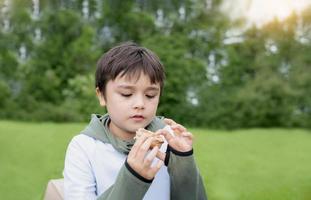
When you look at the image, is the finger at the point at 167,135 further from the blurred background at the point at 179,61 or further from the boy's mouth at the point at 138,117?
the blurred background at the point at 179,61

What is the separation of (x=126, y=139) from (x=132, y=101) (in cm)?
12

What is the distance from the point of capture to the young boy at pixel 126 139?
121cm

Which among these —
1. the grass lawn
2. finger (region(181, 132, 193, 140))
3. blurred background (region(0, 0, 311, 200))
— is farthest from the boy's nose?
blurred background (region(0, 0, 311, 200))

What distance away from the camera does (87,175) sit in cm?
128

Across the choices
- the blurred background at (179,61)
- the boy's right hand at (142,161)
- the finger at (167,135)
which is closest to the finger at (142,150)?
the boy's right hand at (142,161)

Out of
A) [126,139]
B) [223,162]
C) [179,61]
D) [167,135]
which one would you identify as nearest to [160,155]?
→ [167,135]

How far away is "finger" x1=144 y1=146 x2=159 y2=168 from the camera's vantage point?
1039 millimetres

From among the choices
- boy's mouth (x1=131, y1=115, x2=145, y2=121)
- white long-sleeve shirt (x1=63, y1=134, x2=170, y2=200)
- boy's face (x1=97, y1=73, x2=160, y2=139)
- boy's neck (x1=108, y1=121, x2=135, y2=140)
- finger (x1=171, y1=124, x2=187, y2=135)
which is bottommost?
white long-sleeve shirt (x1=63, y1=134, x2=170, y2=200)

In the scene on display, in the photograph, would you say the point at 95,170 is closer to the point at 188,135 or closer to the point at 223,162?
the point at 188,135

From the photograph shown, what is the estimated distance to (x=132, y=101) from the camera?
1.24m

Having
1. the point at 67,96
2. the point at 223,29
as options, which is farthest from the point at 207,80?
the point at 67,96

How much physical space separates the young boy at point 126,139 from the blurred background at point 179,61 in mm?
8248

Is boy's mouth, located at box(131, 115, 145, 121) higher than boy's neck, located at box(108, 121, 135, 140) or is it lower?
higher

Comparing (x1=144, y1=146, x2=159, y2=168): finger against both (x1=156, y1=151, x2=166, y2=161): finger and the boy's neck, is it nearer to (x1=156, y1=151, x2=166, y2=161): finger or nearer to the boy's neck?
(x1=156, y1=151, x2=166, y2=161): finger
